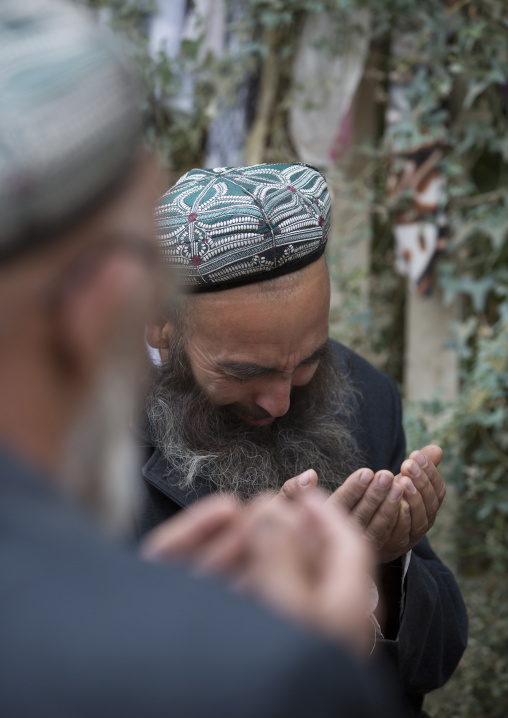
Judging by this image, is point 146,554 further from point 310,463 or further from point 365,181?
point 365,181

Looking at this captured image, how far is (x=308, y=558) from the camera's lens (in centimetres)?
71

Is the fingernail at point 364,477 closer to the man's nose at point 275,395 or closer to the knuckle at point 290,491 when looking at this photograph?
the knuckle at point 290,491

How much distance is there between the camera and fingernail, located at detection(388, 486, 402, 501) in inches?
68.0

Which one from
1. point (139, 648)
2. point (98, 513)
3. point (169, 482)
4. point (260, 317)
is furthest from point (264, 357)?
point (139, 648)

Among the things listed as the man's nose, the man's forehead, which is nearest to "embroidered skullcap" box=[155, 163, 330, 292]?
the man's forehead

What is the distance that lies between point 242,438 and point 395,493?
1.72ft

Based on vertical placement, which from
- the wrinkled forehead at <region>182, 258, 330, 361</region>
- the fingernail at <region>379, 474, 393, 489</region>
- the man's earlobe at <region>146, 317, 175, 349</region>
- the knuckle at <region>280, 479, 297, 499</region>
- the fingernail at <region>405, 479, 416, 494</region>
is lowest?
the fingernail at <region>405, 479, 416, 494</region>

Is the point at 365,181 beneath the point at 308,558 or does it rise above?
beneath

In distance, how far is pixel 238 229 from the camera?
1885 mm

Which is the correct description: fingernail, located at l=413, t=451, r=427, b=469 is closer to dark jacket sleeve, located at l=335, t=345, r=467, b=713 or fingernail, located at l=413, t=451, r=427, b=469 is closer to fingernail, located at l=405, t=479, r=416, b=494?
fingernail, located at l=405, t=479, r=416, b=494

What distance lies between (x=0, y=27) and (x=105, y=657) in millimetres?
558

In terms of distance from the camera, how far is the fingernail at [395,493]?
173 cm

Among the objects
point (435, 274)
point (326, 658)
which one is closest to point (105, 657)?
point (326, 658)

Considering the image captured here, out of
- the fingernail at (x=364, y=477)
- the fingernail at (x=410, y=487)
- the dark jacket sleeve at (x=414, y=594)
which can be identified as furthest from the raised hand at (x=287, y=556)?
the dark jacket sleeve at (x=414, y=594)
